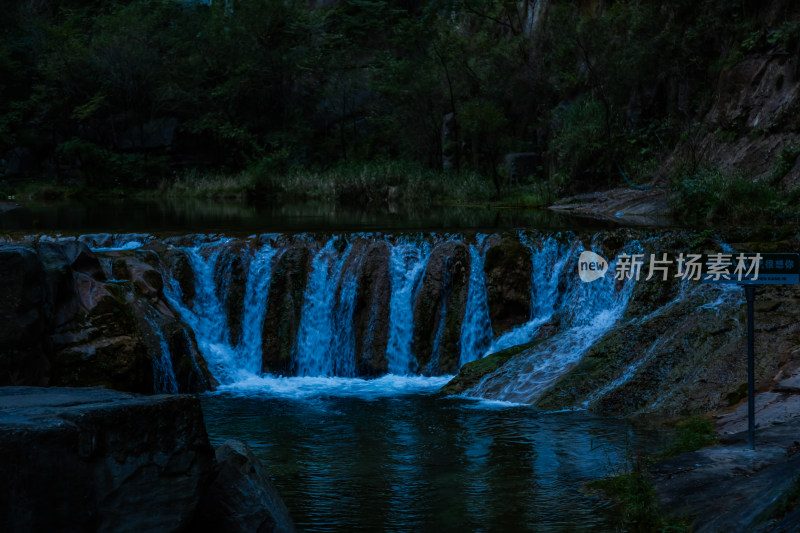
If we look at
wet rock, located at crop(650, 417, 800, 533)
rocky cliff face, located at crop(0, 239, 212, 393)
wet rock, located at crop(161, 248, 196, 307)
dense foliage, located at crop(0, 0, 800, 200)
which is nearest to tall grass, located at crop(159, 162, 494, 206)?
dense foliage, located at crop(0, 0, 800, 200)

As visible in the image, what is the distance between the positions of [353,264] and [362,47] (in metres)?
35.5

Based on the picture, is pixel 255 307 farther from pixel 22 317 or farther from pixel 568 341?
pixel 568 341

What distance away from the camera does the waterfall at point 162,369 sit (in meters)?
11.3

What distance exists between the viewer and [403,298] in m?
13.5

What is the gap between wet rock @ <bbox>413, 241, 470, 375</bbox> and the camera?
1291 cm

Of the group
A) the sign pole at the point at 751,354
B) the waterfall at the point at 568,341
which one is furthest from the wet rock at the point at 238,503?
the waterfall at the point at 568,341

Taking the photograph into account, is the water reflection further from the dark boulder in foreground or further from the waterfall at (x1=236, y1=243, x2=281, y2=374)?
the waterfall at (x1=236, y1=243, x2=281, y2=374)

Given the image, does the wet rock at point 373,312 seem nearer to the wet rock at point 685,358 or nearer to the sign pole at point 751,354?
the wet rock at point 685,358

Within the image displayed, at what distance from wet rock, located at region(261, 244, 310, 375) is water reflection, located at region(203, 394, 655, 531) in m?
2.49

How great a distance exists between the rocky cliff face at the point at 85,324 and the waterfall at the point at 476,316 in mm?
3990

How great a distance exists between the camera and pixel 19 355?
9492 millimetres

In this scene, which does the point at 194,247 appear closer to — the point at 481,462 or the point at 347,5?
the point at 481,462

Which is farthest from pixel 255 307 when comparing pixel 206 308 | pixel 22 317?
pixel 22 317

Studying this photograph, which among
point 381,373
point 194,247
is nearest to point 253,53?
point 194,247
